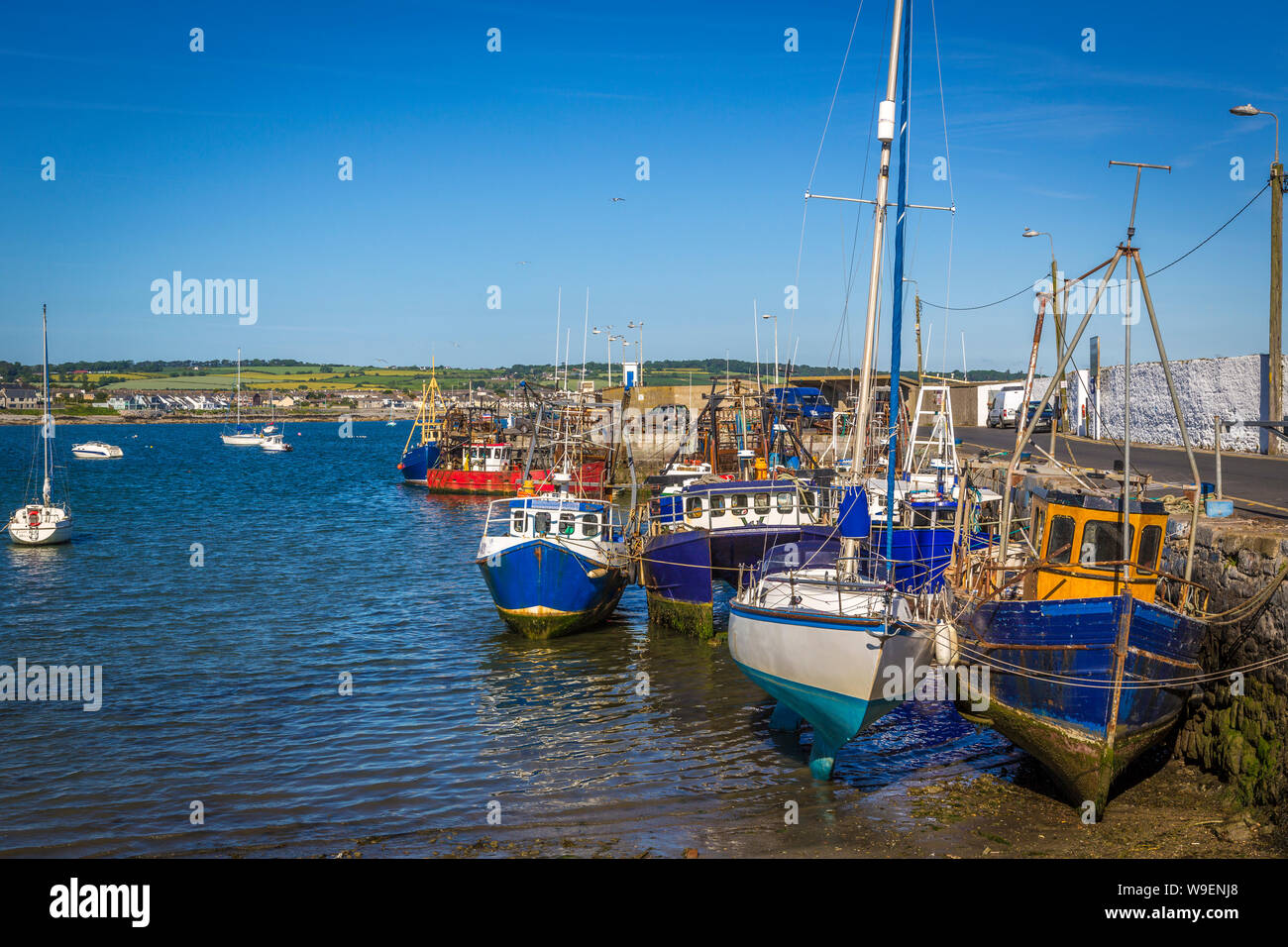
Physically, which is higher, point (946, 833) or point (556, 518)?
point (556, 518)

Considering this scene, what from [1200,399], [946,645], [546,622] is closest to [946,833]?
[946,645]

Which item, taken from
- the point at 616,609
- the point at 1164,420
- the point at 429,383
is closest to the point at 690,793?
the point at 616,609

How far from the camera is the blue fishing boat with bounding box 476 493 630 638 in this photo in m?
23.8

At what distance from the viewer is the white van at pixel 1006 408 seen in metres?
59.4

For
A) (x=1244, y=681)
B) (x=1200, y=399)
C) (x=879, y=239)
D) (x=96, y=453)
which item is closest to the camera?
(x=1244, y=681)

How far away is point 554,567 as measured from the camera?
2381 centimetres

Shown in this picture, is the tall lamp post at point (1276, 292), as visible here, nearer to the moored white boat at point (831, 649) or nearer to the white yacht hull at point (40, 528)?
the moored white boat at point (831, 649)

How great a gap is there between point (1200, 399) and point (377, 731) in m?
30.2

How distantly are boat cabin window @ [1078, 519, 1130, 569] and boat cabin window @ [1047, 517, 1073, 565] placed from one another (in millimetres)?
180

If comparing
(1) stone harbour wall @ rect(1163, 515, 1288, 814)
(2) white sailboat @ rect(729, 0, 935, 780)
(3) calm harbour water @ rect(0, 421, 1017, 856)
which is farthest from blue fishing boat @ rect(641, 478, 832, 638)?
(1) stone harbour wall @ rect(1163, 515, 1288, 814)

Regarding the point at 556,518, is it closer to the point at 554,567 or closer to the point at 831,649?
the point at 554,567

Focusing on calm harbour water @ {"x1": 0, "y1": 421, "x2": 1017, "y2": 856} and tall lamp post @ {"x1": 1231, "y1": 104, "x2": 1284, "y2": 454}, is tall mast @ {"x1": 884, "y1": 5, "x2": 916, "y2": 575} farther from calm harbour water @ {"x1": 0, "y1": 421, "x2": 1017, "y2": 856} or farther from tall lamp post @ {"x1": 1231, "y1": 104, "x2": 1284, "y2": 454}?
A: tall lamp post @ {"x1": 1231, "y1": 104, "x2": 1284, "y2": 454}

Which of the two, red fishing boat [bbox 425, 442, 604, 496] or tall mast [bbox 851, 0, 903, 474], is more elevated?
tall mast [bbox 851, 0, 903, 474]
